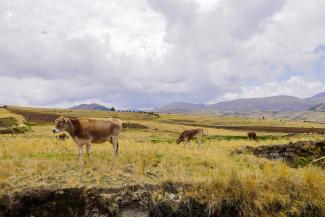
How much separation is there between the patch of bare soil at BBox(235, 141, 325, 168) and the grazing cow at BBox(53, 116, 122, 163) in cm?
1140

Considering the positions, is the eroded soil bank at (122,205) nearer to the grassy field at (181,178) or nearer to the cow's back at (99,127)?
the grassy field at (181,178)

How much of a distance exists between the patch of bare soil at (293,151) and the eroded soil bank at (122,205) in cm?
1015

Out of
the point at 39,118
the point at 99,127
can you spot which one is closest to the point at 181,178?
the point at 99,127

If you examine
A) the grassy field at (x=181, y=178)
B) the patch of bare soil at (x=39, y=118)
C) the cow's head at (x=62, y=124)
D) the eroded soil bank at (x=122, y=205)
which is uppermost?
the cow's head at (x=62, y=124)

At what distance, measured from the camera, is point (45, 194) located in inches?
610

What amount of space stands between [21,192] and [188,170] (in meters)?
7.74

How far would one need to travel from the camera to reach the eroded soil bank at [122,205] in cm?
1529

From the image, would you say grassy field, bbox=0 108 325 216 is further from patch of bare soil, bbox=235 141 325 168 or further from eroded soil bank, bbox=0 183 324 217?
patch of bare soil, bbox=235 141 325 168

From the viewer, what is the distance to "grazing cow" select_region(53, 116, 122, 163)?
18.9m

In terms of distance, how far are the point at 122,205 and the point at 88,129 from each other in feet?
16.5

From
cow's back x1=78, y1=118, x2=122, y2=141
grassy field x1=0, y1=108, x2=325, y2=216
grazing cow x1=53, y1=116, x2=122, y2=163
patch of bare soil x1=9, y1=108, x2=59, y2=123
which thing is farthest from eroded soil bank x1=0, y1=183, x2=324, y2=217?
patch of bare soil x1=9, y1=108, x2=59, y2=123

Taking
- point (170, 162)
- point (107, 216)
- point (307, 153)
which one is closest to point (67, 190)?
point (107, 216)

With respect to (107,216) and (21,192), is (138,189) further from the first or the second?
(21,192)

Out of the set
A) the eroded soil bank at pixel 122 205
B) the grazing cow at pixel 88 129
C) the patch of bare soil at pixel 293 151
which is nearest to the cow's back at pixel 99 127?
the grazing cow at pixel 88 129
